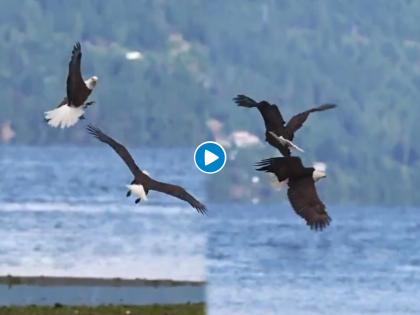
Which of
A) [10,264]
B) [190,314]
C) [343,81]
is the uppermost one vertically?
[343,81]

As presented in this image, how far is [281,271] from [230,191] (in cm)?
1503

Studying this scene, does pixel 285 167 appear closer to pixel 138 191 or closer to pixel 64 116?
pixel 138 191

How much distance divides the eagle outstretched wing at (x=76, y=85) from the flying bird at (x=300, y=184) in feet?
3.33

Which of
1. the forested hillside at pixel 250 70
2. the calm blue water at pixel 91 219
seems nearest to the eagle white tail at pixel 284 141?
the calm blue water at pixel 91 219

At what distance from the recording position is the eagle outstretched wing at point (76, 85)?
917 centimetres

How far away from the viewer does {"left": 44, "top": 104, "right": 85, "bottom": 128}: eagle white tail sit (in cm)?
881

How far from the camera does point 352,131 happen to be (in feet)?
129

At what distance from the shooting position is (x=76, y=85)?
30.3 feet

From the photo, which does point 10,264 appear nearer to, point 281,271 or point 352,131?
point 281,271

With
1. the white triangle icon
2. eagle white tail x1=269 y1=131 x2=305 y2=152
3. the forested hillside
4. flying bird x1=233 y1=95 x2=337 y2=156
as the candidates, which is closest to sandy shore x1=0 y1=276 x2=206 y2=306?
the white triangle icon

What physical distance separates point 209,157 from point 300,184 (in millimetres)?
4021

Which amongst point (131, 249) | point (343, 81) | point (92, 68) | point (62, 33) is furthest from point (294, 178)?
point (62, 33)

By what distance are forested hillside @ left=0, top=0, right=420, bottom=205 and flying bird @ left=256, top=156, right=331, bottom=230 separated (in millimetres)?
27178

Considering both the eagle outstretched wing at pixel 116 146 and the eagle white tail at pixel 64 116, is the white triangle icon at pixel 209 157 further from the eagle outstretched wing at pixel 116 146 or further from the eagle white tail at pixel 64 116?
the eagle white tail at pixel 64 116
